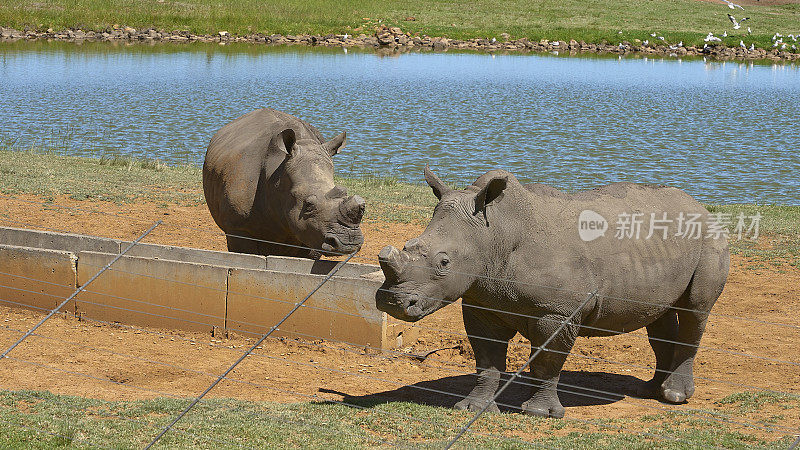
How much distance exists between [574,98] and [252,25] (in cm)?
2799

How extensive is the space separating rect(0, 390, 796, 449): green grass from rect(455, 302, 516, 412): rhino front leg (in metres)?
0.26

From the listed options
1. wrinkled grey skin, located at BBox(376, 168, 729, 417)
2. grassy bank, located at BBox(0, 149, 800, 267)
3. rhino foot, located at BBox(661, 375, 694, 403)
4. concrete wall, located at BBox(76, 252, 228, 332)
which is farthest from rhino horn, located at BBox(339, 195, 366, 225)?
grassy bank, located at BBox(0, 149, 800, 267)

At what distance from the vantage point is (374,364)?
9469mm

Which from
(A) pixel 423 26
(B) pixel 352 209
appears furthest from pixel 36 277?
(A) pixel 423 26

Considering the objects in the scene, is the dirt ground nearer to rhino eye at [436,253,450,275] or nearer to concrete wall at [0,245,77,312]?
concrete wall at [0,245,77,312]

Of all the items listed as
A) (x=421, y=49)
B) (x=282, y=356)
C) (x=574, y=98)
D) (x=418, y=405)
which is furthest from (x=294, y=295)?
(x=421, y=49)

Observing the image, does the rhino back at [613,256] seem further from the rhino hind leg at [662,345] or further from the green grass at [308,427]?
the green grass at [308,427]

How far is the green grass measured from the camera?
22.1 feet

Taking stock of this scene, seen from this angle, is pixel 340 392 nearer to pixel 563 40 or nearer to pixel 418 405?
pixel 418 405

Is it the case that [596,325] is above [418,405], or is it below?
above

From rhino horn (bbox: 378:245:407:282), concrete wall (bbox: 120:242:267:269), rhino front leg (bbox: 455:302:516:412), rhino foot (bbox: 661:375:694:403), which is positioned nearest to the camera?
rhino horn (bbox: 378:245:407:282)

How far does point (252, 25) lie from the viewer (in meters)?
58.8

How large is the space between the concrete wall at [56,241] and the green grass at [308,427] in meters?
3.86

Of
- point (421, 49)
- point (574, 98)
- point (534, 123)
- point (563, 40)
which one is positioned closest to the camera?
point (534, 123)
